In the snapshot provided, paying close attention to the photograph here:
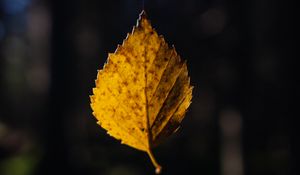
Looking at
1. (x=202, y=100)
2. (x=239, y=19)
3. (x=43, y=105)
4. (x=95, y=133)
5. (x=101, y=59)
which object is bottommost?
(x=202, y=100)

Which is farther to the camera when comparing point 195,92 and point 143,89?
point 195,92

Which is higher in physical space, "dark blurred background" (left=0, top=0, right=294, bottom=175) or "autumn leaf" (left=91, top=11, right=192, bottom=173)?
"autumn leaf" (left=91, top=11, right=192, bottom=173)

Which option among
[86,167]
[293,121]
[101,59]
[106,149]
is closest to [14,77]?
[101,59]

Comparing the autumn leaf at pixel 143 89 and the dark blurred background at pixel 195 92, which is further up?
the autumn leaf at pixel 143 89

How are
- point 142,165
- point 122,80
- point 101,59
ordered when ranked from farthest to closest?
point 101,59
point 142,165
point 122,80

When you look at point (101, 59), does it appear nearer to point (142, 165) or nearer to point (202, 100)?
point (202, 100)
